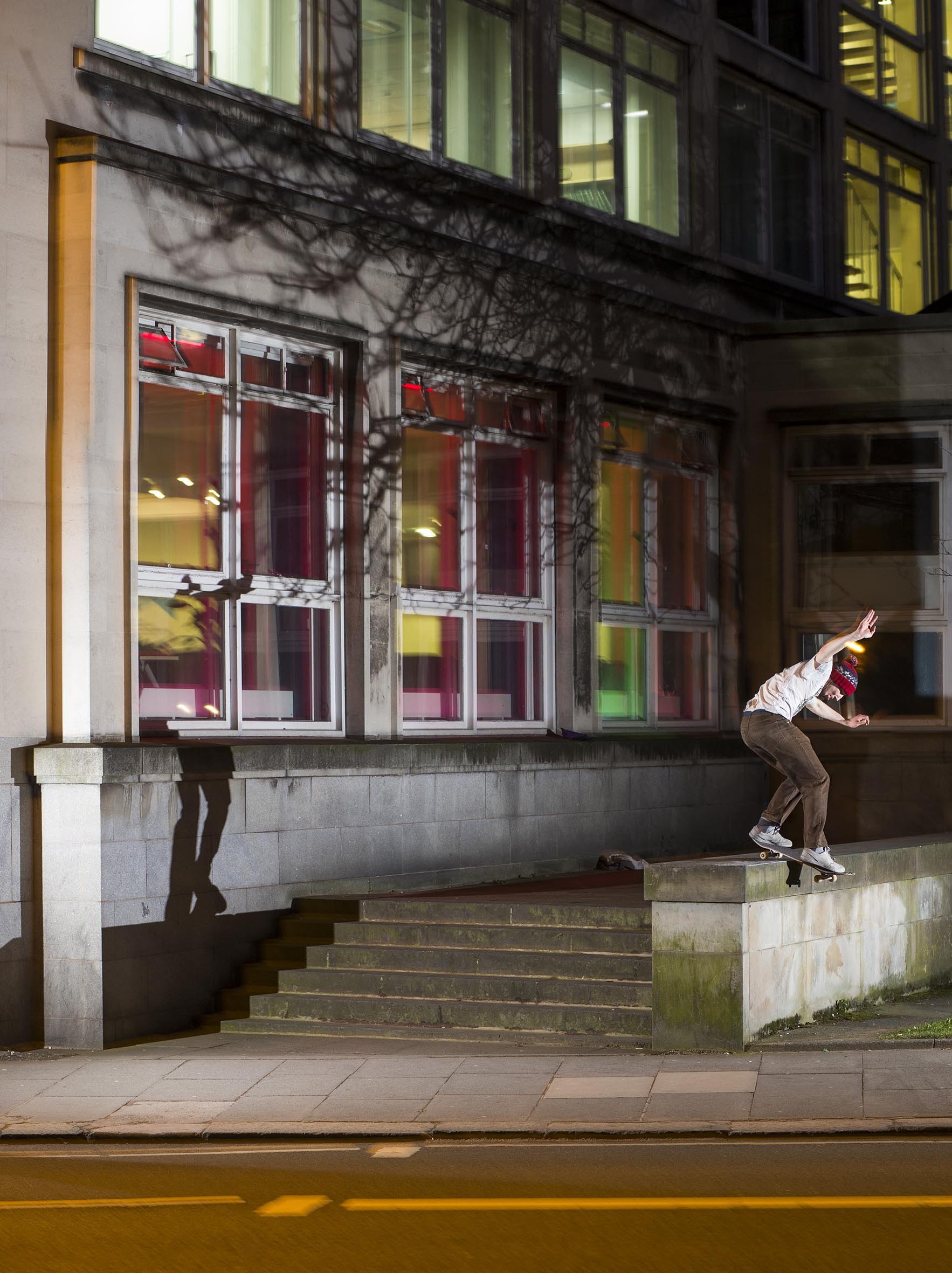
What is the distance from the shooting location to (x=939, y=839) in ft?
50.5

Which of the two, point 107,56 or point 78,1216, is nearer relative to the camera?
point 78,1216

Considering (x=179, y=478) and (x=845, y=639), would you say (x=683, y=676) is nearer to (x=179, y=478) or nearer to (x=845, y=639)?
(x=179, y=478)

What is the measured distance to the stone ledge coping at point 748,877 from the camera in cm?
1206

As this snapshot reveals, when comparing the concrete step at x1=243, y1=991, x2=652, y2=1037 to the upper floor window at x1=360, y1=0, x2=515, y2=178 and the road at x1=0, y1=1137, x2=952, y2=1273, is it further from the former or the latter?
the upper floor window at x1=360, y1=0, x2=515, y2=178

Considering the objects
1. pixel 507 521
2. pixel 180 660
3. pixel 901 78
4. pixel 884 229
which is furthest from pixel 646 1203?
pixel 901 78

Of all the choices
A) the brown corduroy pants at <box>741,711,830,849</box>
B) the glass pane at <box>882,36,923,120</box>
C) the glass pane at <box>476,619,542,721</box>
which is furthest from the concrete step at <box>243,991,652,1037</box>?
the glass pane at <box>882,36,923,120</box>

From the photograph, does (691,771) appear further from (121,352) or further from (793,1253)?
(793,1253)

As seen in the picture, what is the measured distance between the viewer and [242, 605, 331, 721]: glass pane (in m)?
16.4

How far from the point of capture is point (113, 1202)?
8461 mm

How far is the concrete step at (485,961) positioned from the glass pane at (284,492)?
12.0 ft

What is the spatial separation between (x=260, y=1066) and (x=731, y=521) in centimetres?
1189

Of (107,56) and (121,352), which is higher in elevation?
(107,56)

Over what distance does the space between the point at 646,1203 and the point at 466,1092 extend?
291 centimetres

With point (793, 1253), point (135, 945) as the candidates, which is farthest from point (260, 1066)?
point (793, 1253)
